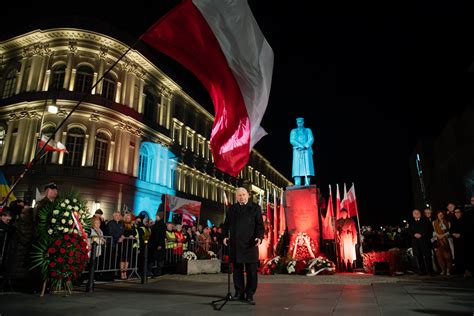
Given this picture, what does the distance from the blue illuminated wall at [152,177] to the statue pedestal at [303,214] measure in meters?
18.0

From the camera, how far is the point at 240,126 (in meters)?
7.10

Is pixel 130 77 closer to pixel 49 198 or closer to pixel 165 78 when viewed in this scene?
pixel 165 78

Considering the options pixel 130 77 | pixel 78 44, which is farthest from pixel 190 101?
pixel 78 44

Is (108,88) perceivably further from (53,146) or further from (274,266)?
(274,266)

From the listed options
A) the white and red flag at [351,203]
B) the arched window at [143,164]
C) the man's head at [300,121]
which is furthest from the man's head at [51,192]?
the arched window at [143,164]

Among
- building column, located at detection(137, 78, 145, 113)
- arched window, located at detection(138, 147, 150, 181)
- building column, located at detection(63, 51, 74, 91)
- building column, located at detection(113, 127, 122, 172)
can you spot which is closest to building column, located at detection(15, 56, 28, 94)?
building column, located at detection(63, 51, 74, 91)

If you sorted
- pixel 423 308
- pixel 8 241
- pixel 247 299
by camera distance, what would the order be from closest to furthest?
pixel 423 308
pixel 247 299
pixel 8 241

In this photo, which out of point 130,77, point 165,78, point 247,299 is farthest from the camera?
point 165,78

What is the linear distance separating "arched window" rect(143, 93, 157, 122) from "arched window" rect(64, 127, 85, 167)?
7.76 m

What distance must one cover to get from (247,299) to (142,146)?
2823cm

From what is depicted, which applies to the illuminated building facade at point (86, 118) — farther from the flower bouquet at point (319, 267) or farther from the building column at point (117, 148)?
the flower bouquet at point (319, 267)

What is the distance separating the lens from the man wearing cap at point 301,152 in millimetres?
13922

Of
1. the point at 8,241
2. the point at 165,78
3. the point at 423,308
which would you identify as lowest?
the point at 423,308

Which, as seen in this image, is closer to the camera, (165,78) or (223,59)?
(223,59)
